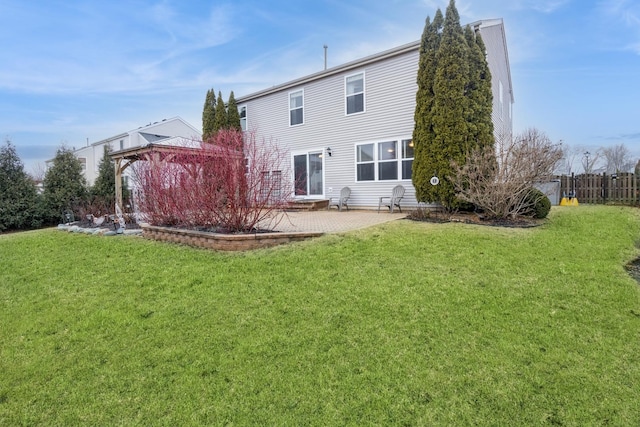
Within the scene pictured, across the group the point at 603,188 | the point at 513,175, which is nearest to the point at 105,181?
the point at 513,175

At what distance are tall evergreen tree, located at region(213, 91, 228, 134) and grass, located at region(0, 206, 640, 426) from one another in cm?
1209

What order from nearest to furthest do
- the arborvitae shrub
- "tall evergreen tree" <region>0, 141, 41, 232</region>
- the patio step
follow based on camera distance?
1. the arborvitae shrub
2. the patio step
3. "tall evergreen tree" <region>0, 141, 41, 232</region>

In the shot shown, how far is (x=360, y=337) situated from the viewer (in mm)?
3152

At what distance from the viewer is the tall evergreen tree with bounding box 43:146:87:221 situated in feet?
47.7

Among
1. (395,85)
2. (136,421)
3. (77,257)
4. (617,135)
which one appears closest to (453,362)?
(136,421)

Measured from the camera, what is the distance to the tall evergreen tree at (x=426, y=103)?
32.2ft

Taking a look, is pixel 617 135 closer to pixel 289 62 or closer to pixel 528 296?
pixel 289 62

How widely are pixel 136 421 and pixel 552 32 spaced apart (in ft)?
62.5

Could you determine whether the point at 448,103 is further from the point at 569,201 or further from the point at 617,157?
the point at 617,157

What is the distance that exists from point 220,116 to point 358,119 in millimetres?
7546

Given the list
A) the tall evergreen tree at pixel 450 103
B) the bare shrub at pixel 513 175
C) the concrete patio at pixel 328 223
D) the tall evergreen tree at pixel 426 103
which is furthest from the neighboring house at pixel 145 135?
the bare shrub at pixel 513 175

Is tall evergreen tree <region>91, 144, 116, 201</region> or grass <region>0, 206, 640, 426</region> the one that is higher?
tall evergreen tree <region>91, 144, 116, 201</region>

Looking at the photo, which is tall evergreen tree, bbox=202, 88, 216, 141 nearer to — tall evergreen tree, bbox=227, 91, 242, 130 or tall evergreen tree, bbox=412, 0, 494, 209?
tall evergreen tree, bbox=227, 91, 242, 130

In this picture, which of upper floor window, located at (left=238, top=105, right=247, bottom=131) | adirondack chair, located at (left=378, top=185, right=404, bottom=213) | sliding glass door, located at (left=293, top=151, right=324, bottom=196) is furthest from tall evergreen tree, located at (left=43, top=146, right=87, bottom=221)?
adirondack chair, located at (left=378, top=185, right=404, bottom=213)
